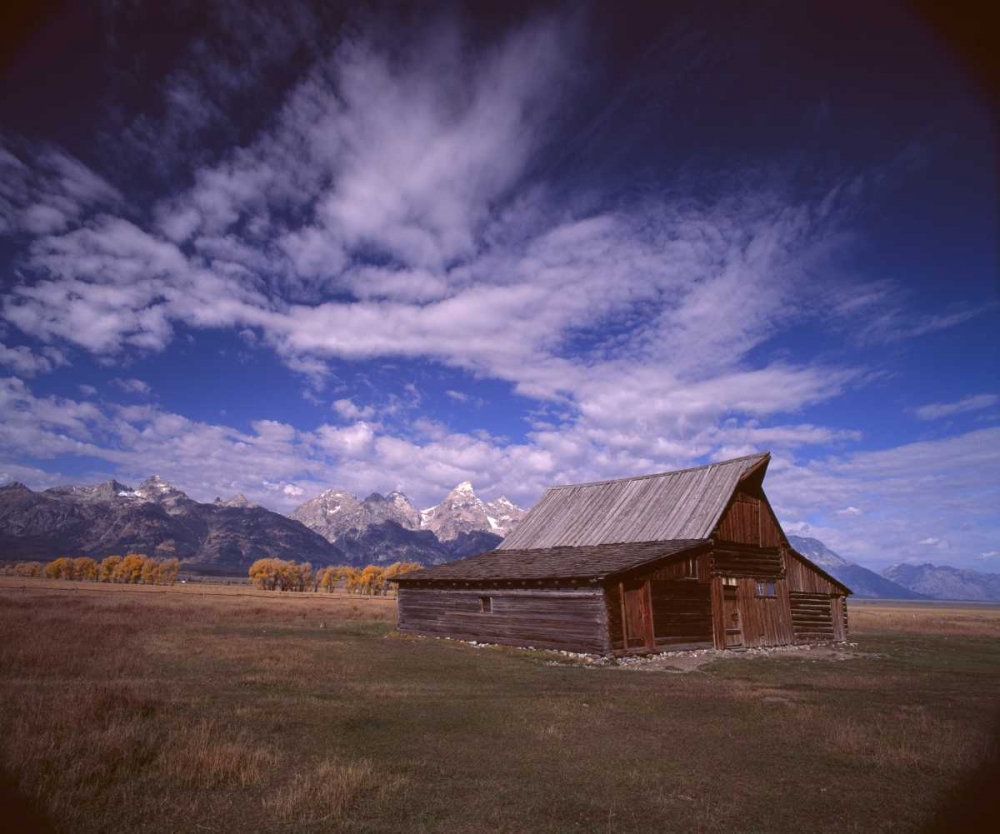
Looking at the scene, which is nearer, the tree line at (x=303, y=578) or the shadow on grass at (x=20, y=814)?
the shadow on grass at (x=20, y=814)

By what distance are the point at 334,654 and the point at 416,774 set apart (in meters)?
15.0

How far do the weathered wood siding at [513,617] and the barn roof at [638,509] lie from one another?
5.71 meters

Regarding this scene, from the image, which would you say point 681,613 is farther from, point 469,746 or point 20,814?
point 20,814

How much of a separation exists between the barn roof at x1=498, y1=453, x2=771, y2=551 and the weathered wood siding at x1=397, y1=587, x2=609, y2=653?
18.7ft

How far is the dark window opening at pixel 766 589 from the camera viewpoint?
3019 cm

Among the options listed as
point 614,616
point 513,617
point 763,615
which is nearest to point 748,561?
point 763,615

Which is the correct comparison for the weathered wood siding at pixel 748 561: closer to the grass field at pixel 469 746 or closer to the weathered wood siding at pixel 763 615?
the weathered wood siding at pixel 763 615

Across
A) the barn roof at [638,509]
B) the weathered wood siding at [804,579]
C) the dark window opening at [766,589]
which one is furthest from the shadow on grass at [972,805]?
the weathered wood siding at [804,579]

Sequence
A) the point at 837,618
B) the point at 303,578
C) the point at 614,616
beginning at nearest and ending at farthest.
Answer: the point at 614,616
the point at 837,618
the point at 303,578

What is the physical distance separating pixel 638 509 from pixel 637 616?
347 inches

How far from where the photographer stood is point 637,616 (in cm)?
2466

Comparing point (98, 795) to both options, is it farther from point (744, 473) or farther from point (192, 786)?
point (744, 473)

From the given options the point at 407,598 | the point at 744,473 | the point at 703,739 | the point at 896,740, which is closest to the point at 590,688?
the point at 703,739

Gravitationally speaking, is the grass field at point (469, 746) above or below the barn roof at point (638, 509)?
below
